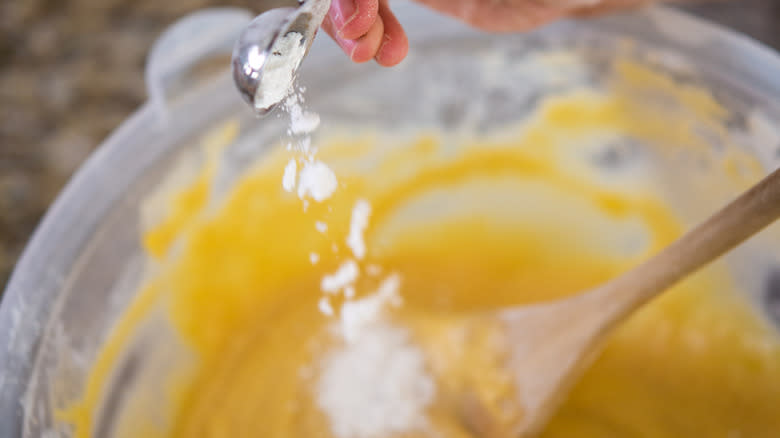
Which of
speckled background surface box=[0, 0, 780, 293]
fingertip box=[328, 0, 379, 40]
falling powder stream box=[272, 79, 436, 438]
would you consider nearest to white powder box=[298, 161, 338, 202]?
falling powder stream box=[272, 79, 436, 438]

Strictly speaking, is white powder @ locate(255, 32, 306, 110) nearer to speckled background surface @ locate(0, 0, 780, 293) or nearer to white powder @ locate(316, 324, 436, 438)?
white powder @ locate(316, 324, 436, 438)

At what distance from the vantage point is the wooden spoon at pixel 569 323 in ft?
1.60

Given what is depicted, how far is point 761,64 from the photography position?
0.61 metres

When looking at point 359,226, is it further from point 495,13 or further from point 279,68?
point 279,68

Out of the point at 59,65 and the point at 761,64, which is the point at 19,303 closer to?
the point at 59,65

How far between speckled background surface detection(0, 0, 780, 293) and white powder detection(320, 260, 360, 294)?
319mm

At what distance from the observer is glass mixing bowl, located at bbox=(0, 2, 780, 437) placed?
21.0 inches

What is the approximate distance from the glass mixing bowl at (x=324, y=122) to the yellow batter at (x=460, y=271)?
0.9 inches

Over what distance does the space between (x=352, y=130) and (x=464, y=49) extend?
15 cm

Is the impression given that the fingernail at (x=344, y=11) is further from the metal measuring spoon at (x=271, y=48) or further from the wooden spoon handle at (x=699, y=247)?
the wooden spoon handle at (x=699, y=247)

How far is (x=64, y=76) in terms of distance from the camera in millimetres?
854

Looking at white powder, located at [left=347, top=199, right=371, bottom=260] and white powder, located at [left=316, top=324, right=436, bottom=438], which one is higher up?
white powder, located at [left=347, top=199, right=371, bottom=260]

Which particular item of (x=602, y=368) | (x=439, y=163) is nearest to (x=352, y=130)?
(x=439, y=163)

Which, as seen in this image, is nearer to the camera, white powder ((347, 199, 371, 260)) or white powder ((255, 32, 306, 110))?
white powder ((255, 32, 306, 110))
